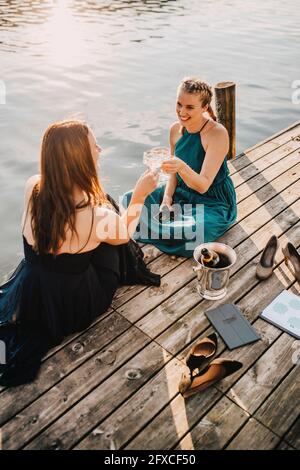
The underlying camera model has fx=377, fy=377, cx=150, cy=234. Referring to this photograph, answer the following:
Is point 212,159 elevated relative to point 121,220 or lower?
elevated

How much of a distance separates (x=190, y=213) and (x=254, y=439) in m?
2.43

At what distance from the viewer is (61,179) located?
2.57m

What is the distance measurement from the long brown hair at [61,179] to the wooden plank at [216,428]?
162cm

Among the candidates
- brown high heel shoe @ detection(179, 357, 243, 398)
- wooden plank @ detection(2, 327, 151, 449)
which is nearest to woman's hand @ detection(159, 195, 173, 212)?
wooden plank @ detection(2, 327, 151, 449)

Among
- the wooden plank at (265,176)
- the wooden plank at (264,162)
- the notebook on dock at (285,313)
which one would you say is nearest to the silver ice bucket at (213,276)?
the notebook on dock at (285,313)

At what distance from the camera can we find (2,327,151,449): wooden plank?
2605 millimetres

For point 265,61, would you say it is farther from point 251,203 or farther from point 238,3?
point 238,3

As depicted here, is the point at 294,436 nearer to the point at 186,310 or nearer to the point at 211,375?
the point at 211,375

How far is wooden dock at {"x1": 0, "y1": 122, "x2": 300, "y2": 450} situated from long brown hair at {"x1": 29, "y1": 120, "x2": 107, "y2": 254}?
105 centimetres

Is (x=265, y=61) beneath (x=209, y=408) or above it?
above

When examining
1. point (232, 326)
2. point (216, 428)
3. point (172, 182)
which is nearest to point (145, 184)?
point (172, 182)

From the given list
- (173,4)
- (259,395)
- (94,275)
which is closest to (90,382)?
(94,275)
